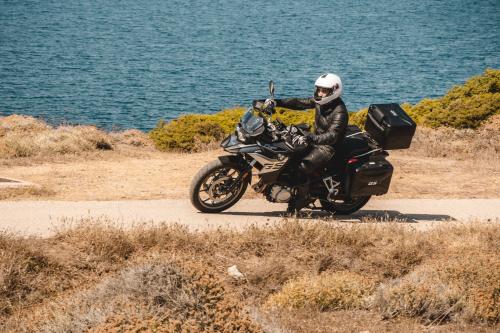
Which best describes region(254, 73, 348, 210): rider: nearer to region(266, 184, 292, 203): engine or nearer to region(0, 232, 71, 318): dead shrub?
region(266, 184, 292, 203): engine

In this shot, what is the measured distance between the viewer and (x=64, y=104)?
49.8 meters

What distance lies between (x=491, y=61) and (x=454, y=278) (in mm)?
71496

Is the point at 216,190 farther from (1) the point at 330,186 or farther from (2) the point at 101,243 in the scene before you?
(2) the point at 101,243

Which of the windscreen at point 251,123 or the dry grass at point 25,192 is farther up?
the windscreen at point 251,123

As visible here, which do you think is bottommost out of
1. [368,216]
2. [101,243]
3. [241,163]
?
[101,243]

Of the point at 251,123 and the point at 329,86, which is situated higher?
the point at 329,86

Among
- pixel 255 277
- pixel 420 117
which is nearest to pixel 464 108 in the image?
pixel 420 117

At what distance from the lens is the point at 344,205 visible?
11508mm

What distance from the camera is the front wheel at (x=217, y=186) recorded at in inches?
416

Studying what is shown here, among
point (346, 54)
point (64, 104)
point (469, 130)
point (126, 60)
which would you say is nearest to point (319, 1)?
point (346, 54)

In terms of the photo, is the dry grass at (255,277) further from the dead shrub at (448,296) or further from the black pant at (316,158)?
Result: the black pant at (316,158)

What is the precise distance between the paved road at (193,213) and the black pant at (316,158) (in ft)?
2.70

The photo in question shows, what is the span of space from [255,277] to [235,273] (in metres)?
0.27

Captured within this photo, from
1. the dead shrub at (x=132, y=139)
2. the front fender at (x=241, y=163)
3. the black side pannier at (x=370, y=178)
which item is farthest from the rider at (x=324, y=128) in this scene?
the dead shrub at (x=132, y=139)
